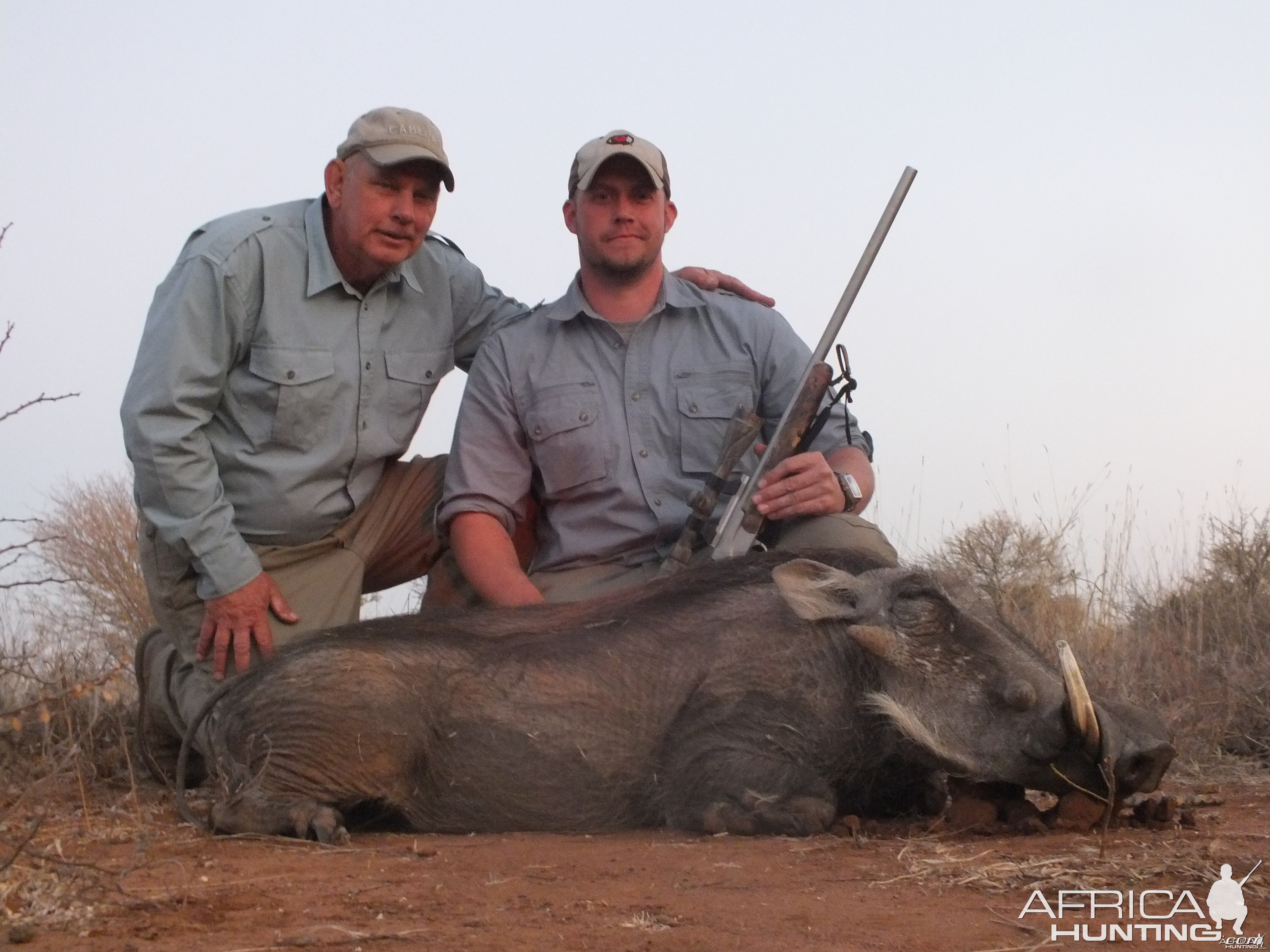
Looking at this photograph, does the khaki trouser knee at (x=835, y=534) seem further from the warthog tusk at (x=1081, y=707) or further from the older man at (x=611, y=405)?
the warthog tusk at (x=1081, y=707)

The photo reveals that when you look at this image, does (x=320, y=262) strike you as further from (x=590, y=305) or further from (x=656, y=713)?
(x=656, y=713)

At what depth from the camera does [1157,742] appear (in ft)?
11.9

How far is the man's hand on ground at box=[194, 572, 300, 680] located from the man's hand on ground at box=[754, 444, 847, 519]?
1718mm

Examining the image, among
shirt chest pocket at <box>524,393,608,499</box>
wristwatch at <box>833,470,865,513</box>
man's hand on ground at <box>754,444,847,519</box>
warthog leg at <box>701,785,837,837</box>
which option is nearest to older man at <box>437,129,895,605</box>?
shirt chest pocket at <box>524,393,608,499</box>

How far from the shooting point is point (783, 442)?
5.28 metres

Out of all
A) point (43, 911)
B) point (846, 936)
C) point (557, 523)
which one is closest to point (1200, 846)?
point (846, 936)

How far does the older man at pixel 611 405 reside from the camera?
5543 mm

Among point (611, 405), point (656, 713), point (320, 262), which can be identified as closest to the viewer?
point (656, 713)

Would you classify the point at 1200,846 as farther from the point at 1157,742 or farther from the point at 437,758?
the point at 437,758

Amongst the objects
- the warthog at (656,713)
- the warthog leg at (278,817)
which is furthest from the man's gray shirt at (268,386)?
the warthog leg at (278,817)

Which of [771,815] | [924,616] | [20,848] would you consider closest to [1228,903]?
[771,815]

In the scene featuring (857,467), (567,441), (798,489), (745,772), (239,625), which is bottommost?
(745,772)

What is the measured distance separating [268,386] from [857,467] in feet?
6.95

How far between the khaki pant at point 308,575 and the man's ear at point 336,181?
3.45ft
